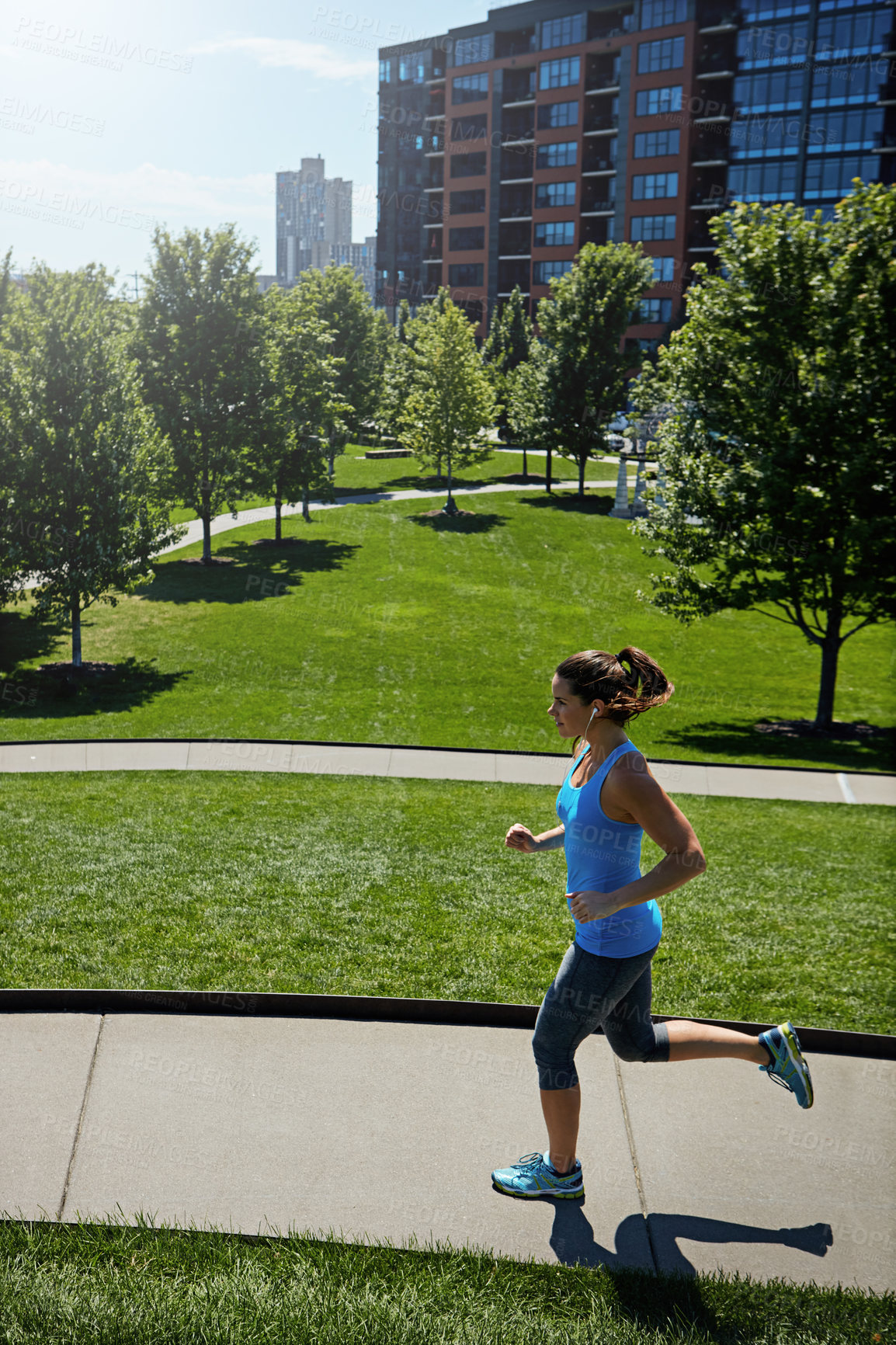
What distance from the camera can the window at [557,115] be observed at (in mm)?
75125

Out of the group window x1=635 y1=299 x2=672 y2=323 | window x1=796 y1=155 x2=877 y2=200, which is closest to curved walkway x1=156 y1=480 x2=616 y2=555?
window x1=635 y1=299 x2=672 y2=323

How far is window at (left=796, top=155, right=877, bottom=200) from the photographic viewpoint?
210 ft

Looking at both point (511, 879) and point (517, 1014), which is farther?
point (511, 879)

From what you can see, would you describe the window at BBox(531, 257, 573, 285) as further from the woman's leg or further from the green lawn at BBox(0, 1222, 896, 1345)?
the green lawn at BBox(0, 1222, 896, 1345)

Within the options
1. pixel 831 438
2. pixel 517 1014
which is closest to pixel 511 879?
pixel 517 1014

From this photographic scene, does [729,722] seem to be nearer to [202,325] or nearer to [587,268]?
[202,325]

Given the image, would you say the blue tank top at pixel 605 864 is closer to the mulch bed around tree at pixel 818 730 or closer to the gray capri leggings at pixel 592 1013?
the gray capri leggings at pixel 592 1013

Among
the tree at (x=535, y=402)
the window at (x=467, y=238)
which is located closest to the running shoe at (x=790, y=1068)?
the tree at (x=535, y=402)

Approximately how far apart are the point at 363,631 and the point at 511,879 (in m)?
17.8

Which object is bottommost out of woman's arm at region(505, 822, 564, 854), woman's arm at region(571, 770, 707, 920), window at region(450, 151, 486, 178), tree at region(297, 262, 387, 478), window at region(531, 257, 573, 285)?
woman's arm at region(505, 822, 564, 854)

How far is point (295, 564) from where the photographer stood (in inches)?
1310

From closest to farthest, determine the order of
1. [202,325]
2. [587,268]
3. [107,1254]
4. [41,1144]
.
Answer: [107,1254], [41,1144], [202,325], [587,268]

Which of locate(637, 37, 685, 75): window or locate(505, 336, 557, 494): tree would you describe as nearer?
locate(505, 336, 557, 494): tree

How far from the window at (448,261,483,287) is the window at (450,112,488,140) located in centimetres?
972
